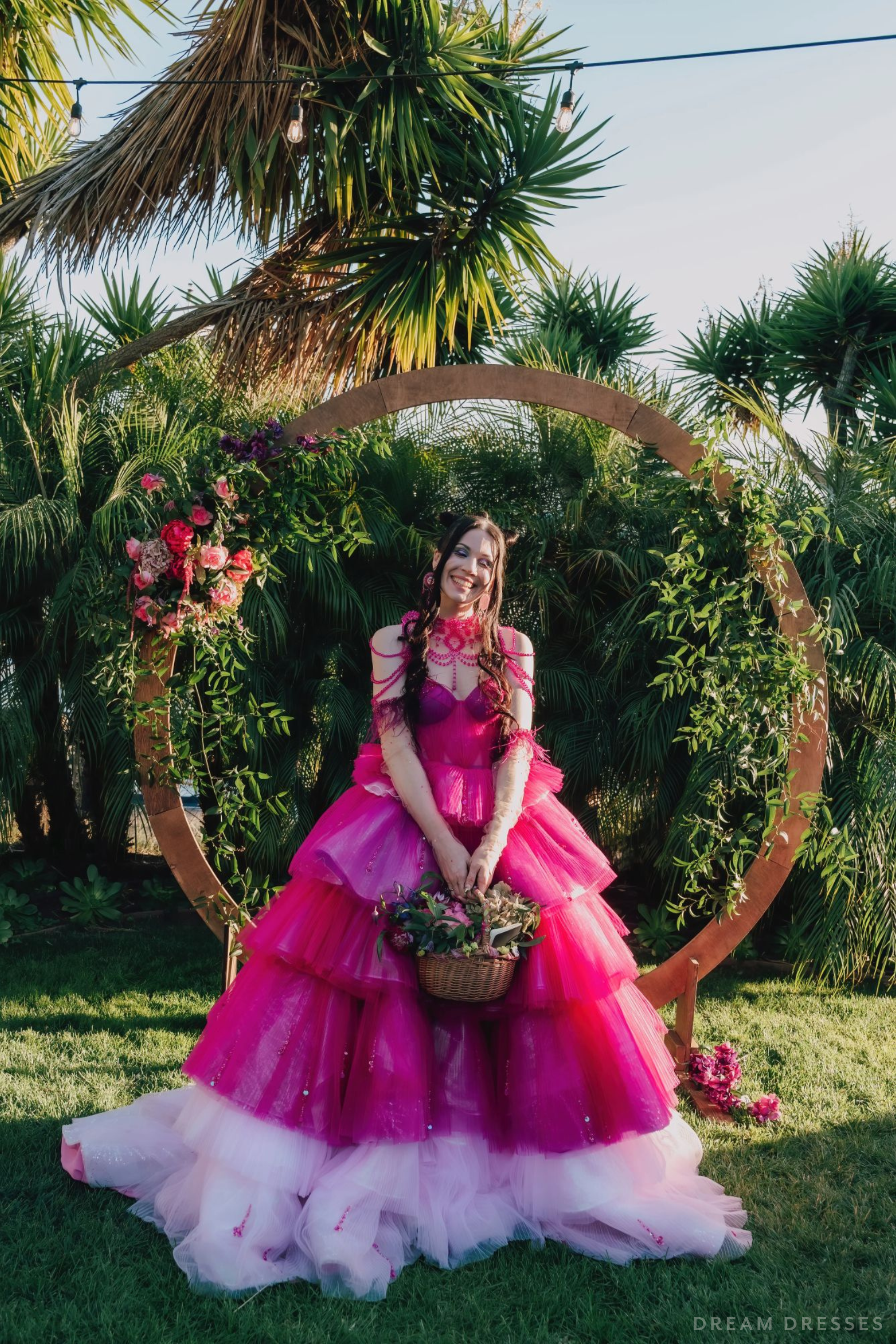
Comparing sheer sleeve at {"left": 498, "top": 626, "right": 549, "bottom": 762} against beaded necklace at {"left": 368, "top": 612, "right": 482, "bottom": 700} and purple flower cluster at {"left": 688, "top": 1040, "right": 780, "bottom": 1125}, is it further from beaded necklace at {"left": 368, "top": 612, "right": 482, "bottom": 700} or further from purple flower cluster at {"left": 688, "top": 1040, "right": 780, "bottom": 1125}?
purple flower cluster at {"left": 688, "top": 1040, "right": 780, "bottom": 1125}

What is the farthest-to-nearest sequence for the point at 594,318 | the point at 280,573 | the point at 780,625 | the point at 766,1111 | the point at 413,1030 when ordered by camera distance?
the point at 594,318, the point at 280,573, the point at 780,625, the point at 766,1111, the point at 413,1030

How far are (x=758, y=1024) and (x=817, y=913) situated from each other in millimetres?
788

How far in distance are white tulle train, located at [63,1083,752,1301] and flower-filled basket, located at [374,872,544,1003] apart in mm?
481

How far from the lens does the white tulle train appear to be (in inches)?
111

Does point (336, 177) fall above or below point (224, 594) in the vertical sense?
above

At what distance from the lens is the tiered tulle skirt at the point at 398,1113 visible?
2.94 metres

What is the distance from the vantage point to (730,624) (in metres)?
4.51

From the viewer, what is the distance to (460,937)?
2.99 m

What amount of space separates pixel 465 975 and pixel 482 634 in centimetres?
118

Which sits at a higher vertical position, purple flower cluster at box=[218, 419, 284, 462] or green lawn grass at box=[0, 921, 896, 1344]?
purple flower cluster at box=[218, 419, 284, 462]

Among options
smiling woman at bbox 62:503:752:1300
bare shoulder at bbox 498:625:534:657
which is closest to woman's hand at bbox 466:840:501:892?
smiling woman at bbox 62:503:752:1300

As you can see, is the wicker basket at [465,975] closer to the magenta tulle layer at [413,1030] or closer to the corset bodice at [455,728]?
the magenta tulle layer at [413,1030]

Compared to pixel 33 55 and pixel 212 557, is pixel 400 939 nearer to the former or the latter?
pixel 212 557

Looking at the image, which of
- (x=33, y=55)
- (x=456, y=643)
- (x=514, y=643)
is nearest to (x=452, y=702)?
(x=456, y=643)
